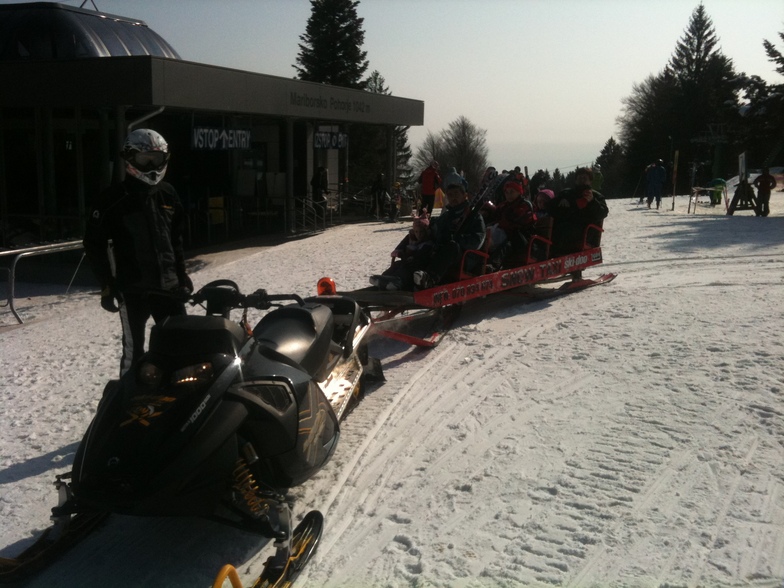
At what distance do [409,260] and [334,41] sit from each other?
152 feet

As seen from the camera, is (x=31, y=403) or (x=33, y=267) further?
(x=33, y=267)

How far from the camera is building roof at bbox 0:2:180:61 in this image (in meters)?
19.9

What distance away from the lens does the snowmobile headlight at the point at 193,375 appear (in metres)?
3.65

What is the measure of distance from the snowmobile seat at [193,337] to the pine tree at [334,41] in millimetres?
49581

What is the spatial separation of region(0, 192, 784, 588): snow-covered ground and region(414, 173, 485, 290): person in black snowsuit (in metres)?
0.72

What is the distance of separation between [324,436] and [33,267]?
11.6 meters

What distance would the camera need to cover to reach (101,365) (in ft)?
24.1

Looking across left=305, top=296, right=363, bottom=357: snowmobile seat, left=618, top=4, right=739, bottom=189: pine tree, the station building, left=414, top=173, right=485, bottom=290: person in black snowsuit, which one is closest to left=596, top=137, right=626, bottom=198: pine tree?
left=618, top=4, right=739, bottom=189: pine tree

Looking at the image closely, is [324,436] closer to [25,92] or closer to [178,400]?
[178,400]

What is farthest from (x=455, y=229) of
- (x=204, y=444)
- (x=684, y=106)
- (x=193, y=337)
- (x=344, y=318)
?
(x=684, y=106)

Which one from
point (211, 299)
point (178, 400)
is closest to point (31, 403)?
point (211, 299)

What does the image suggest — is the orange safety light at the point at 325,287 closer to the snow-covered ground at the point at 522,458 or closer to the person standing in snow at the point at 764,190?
the snow-covered ground at the point at 522,458

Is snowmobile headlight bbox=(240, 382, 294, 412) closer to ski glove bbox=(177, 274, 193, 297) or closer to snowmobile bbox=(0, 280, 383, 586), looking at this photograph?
snowmobile bbox=(0, 280, 383, 586)

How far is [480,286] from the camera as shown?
888cm
